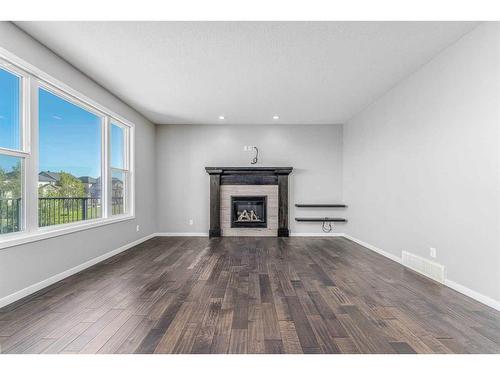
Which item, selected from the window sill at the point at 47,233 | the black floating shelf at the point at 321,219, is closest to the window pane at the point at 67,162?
the window sill at the point at 47,233

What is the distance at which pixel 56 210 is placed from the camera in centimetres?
329

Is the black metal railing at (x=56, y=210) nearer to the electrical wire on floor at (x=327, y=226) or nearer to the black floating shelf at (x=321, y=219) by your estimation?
the black floating shelf at (x=321, y=219)

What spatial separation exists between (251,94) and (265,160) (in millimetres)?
2202

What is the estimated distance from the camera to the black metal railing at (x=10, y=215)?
249cm

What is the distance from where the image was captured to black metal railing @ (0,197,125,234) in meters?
2.54

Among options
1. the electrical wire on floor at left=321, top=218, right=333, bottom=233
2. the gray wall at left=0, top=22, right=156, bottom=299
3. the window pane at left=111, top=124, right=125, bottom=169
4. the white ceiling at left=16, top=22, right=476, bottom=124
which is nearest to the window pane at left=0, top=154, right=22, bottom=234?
the gray wall at left=0, top=22, right=156, bottom=299

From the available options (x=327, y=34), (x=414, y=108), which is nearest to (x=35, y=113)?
(x=327, y=34)

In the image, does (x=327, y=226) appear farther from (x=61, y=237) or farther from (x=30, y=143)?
(x=30, y=143)

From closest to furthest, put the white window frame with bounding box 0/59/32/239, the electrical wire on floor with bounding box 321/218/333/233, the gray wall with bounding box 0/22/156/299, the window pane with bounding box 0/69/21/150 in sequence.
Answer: the gray wall with bounding box 0/22/156/299 < the window pane with bounding box 0/69/21/150 < the white window frame with bounding box 0/59/32/239 < the electrical wire on floor with bounding box 321/218/333/233

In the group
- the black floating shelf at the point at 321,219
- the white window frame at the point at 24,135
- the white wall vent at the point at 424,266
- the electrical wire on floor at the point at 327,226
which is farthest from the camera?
the electrical wire on floor at the point at 327,226

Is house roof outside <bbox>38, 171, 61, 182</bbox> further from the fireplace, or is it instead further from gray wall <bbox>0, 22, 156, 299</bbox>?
the fireplace

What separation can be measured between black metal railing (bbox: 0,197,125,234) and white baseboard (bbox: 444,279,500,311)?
14.7ft

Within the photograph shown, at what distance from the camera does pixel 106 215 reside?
14.1 ft
